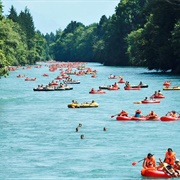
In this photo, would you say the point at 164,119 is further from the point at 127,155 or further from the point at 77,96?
the point at 77,96

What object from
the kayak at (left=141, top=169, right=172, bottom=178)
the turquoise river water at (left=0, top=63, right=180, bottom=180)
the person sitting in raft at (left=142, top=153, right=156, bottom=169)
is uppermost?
the person sitting in raft at (left=142, top=153, right=156, bottom=169)

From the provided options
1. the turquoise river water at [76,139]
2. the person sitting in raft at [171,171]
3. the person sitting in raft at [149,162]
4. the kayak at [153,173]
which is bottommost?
the turquoise river water at [76,139]

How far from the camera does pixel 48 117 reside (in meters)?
73.2

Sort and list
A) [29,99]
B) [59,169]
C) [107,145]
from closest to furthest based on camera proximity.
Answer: [59,169] → [107,145] → [29,99]

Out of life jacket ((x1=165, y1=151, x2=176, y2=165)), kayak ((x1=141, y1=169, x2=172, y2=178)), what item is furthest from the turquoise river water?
life jacket ((x1=165, y1=151, x2=176, y2=165))

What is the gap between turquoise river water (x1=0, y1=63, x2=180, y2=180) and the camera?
158 ft

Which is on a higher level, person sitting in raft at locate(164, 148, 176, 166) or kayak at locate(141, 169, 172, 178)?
person sitting in raft at locate(164, 148, 176, 166)

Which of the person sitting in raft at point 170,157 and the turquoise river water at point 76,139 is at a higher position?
the person sitting in raft at point 170,157

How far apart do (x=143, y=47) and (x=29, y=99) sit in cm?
5822

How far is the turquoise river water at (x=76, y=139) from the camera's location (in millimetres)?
48219

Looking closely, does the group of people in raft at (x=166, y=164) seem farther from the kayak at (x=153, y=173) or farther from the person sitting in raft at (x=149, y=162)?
the kayak at (x=153, y=173)

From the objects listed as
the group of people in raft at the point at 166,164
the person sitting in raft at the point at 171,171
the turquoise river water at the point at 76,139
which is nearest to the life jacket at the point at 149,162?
the group of people in raft at the point at 166,164

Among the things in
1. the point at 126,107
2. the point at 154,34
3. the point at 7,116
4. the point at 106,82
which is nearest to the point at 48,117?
the point at 7,116

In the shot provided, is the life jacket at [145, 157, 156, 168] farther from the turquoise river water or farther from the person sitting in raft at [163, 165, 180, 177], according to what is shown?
the turquoise river water
